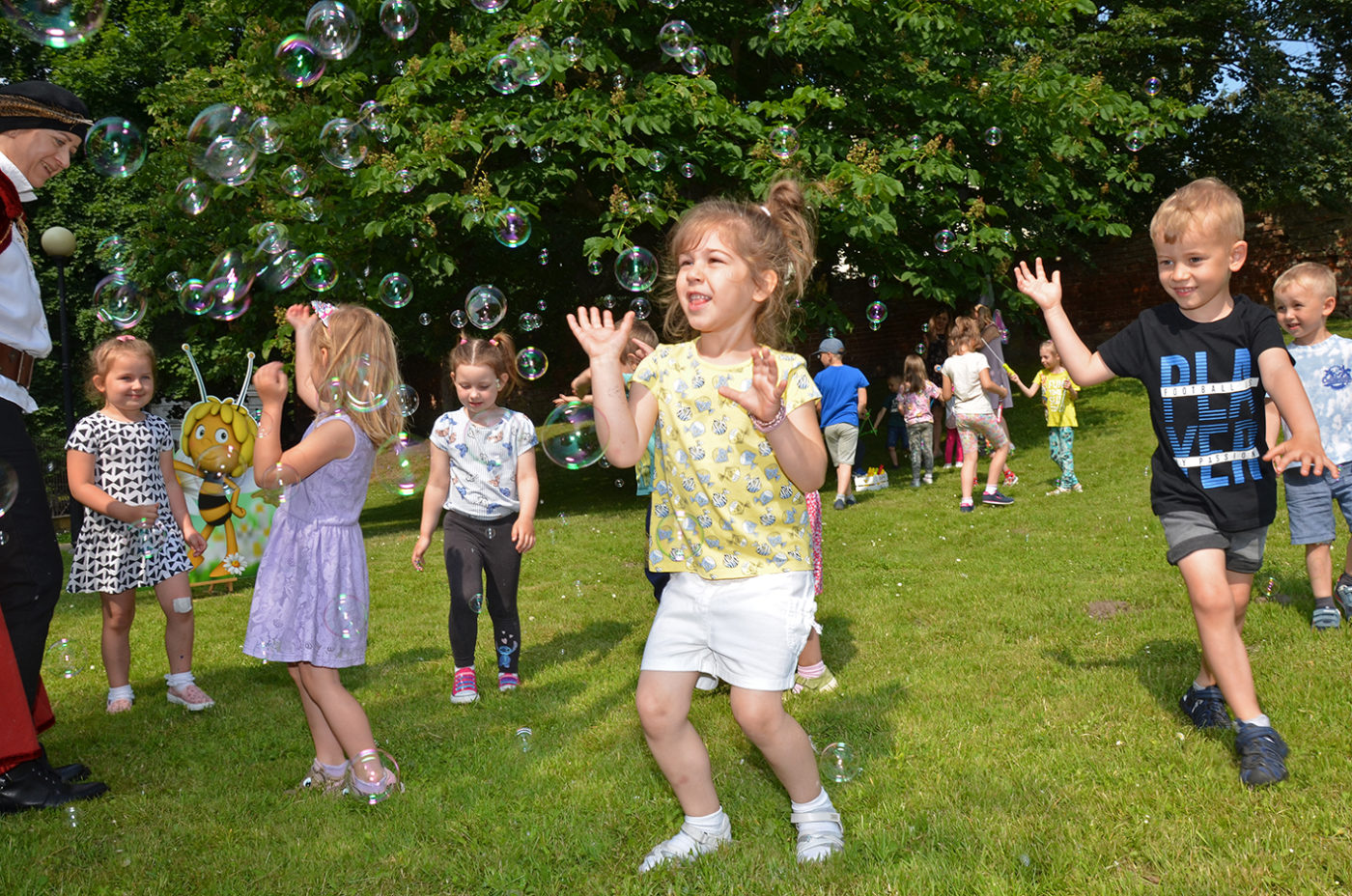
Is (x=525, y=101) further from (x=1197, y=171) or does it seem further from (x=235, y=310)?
(x=1197, y=171)

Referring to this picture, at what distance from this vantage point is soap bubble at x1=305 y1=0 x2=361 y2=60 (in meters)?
6.00

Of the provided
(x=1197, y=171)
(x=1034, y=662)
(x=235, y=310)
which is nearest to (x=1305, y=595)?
(x=1034, y=662)

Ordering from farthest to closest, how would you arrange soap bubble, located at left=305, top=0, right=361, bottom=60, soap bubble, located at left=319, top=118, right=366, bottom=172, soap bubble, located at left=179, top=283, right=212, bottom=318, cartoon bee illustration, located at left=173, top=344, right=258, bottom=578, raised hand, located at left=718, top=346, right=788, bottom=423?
1. cartoon bee illustration, located at left=173, top=344, right=258, bottom=578
2. soap bubble, located at left=319, top=118, right=366, bottom=172
3. soap bubble, located at left=305, top=0, right=361, bottom=60
4. soap bubble, located at left=179, top=283, right=212, bottom=318
5. raised hand, located at left=718, top=346, right=788, bottom=423

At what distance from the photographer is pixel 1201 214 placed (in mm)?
3742

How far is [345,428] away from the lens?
4098 millimetres

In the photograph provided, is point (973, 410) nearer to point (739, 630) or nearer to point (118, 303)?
point (118, 303)

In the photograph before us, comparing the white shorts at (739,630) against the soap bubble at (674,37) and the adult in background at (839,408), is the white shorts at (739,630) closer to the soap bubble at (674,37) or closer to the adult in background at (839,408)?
the soap bubble at (674,37)

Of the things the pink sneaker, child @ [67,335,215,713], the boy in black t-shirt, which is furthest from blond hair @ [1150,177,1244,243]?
the pink sneaker

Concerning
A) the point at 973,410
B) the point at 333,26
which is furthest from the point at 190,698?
the point at 973,410

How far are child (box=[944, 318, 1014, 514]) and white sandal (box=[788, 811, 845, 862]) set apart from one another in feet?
27.0

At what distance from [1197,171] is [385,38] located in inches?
757

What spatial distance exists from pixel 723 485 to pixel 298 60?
4373 millimetres

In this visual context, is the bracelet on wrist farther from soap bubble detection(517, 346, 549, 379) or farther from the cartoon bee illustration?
the cartoon bee illustration

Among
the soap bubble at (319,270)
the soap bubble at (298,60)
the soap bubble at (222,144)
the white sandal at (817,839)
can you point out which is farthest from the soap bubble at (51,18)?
the white sandal at (817,839)
